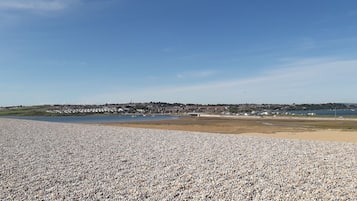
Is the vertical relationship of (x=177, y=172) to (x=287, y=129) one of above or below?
above

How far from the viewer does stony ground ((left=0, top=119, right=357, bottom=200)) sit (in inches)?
379

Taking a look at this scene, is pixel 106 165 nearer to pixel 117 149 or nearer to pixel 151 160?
pixel 151 160

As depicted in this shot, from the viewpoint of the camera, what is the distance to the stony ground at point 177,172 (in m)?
9.63

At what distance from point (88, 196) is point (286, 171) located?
22.5ft

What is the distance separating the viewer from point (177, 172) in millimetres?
12711

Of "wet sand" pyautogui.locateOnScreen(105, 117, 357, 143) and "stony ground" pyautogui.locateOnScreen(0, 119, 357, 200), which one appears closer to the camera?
"stony ground" pyautogui.locateOnScreen(0, 119, 357, 200)

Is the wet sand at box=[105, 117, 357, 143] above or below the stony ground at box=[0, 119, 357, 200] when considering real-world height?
below

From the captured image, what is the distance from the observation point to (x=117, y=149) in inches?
751

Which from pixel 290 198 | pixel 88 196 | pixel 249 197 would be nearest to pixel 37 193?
pixel 88 196

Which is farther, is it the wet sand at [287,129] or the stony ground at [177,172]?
the wet sand at [287,129]

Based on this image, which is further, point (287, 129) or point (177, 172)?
point (287, 129)

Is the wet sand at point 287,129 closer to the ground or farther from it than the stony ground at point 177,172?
closer to the ground

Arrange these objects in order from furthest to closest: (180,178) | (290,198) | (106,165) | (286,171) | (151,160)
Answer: (151,160)
(106,165)
(286,171)
(180,178)
(290,198)

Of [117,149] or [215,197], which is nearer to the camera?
[215,197]
